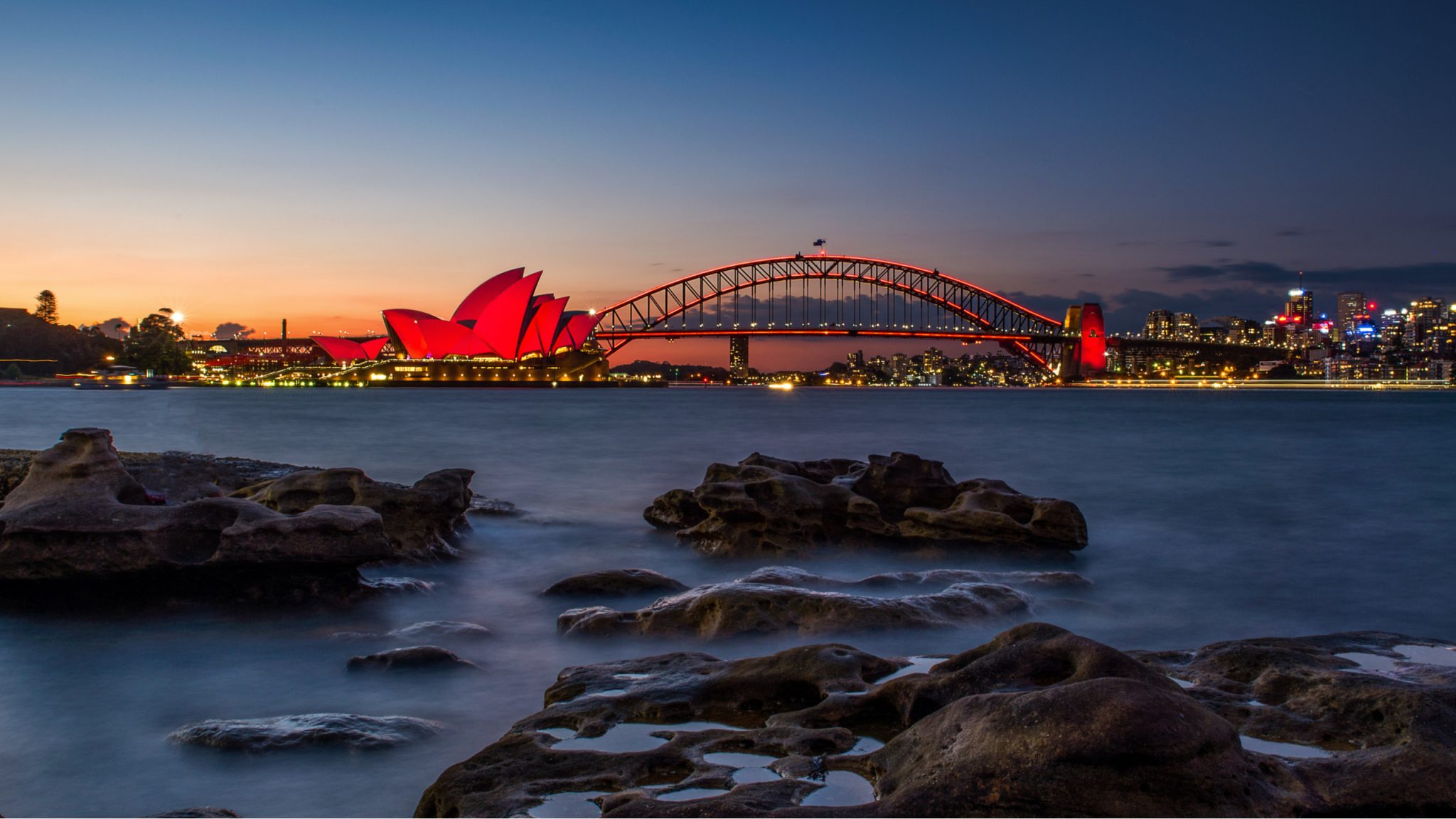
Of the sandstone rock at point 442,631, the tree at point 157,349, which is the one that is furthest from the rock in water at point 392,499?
the tree at point 157,349

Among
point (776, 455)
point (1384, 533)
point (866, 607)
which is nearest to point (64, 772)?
point (866, 607)

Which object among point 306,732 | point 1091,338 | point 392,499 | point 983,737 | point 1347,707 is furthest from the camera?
point 1091,338

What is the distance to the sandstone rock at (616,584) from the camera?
6246 millimetres

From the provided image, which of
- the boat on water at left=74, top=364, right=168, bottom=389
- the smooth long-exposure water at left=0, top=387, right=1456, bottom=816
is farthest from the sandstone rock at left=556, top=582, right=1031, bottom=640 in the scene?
the boat on water at left=74, top=364, right=168, bottom=389

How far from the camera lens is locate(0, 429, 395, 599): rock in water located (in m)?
5.56

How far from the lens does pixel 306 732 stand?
377 cm

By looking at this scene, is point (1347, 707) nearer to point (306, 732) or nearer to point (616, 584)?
point (306, 732)

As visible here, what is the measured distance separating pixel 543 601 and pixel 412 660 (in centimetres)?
166

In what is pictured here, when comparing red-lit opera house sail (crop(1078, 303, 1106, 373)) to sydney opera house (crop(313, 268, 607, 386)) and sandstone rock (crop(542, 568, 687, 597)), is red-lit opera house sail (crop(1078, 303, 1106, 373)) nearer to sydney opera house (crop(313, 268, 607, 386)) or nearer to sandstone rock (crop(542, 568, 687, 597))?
sydney opera house (crop(313, 268, 607, 386))

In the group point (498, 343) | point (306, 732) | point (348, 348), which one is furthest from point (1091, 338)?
point (306, 732)

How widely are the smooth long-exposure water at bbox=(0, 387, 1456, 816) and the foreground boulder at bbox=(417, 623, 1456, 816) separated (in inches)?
32.0

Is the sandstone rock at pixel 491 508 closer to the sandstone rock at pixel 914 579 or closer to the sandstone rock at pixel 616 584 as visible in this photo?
the sandstone rock at pixel 616 584

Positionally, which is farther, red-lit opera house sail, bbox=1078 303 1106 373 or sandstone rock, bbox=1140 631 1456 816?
red-lit opera house sail, bbox=1078 303 1106 373

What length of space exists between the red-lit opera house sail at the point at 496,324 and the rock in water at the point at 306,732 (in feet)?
187
